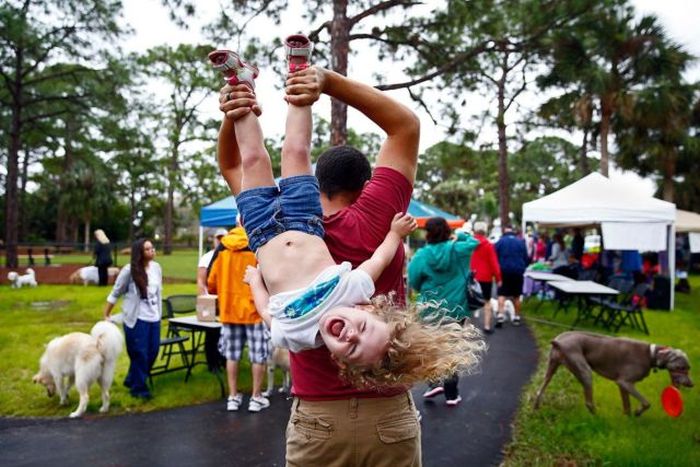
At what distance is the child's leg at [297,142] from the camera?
5.10ft

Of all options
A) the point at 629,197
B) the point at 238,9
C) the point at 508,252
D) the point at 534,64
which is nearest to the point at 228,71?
the point at 238,9

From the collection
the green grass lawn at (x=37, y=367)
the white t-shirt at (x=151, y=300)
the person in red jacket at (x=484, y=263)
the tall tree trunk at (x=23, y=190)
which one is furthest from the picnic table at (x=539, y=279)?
the tall tree trunk at (x=23, y=190)

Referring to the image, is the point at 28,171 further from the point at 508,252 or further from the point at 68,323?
the point at 508,252

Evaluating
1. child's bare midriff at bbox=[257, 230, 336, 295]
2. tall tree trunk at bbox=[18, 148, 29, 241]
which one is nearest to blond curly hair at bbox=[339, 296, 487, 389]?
child's bare midriff at bbox=[257, 230, 336, 295]

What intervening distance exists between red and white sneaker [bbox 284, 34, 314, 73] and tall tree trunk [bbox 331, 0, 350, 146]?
17.4 feet

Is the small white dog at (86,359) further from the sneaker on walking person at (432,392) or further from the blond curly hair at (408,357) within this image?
the blond curly hair at (408,357)

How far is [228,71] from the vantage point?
1579mm

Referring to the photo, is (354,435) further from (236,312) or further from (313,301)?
(236,312)

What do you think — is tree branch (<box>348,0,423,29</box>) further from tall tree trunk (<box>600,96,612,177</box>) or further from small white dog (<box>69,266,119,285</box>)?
small white dog (<box>69,266,119,285</box>)

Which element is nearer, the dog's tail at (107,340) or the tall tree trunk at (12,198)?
the dog's tail at (107,340)

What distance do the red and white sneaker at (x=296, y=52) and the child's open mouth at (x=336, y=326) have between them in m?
0.75

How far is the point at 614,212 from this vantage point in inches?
422

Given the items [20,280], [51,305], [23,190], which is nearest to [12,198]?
[20,280]

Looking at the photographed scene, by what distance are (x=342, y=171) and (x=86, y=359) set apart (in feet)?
14.5
